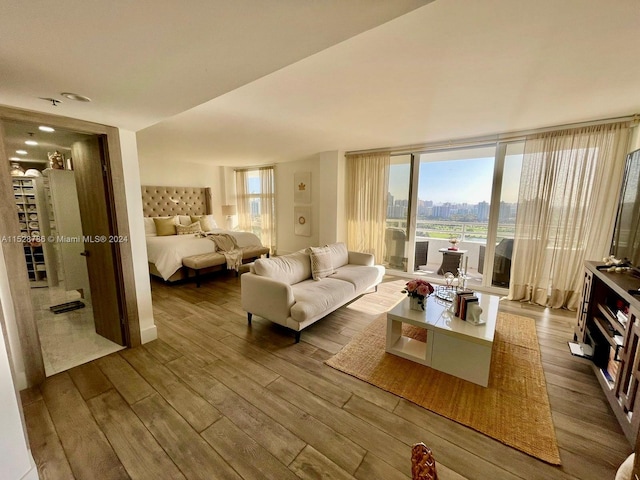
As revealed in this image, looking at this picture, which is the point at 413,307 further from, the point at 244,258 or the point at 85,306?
the point at 85,306

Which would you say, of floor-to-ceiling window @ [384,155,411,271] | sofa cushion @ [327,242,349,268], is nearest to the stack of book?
sofa cushion @ [327,242,349,268]

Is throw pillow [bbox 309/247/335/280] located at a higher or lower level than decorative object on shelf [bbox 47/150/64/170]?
lower

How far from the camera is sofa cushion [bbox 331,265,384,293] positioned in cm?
326

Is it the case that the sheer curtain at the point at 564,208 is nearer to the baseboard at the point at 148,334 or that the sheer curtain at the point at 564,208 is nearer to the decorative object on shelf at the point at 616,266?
the decorative object on shelf at the point at 616,266

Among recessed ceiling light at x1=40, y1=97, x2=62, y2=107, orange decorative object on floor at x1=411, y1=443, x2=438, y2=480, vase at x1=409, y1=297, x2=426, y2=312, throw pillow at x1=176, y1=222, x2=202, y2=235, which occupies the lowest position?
vase at x1=409, y1=297, x2=426, y2=312

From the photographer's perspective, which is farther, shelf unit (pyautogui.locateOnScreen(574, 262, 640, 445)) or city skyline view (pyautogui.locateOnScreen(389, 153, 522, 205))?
city skyline view (pyautogui.locateOnScreen(389, 153, 522, 205))

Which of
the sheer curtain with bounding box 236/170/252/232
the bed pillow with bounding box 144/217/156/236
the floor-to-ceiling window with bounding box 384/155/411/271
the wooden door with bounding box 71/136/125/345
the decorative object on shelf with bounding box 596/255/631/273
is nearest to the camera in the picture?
the decorative object on shelf with bounding box 596/255/631/273

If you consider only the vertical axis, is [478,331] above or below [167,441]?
above

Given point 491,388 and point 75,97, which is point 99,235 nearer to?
point 75,97

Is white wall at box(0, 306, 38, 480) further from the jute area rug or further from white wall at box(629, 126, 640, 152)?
white wall at box(629, 126, 640, 152)

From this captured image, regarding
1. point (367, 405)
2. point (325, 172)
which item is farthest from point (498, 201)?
point (367, 405)

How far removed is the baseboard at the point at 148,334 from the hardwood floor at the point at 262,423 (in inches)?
6.2

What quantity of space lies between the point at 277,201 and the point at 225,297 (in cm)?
319

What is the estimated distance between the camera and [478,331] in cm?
201
